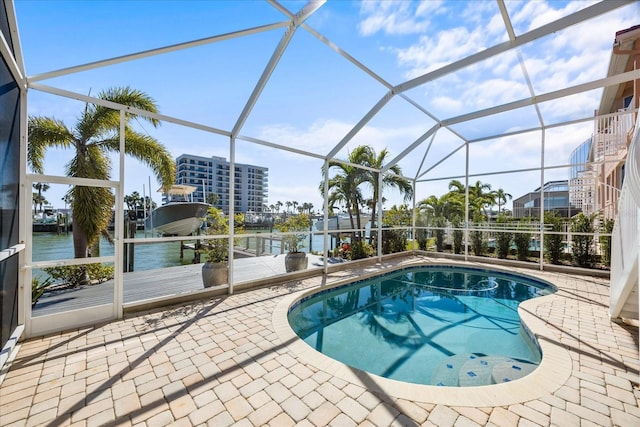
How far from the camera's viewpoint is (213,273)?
18.2 feet

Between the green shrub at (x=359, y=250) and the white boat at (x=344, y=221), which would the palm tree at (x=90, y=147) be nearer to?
the green shrub at (x=359, y=250)

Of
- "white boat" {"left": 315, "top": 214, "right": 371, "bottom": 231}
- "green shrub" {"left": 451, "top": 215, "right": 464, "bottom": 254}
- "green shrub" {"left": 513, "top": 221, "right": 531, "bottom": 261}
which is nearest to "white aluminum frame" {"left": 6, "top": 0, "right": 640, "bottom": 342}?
"green shrub" {"left": 513, "top": 221, "right": 531, "bottom": 261}

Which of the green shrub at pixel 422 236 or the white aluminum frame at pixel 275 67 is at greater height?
the white aluminum frame at pixel 275 67

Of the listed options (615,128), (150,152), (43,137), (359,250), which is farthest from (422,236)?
(43,137)

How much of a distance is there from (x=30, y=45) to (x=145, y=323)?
12.8 ft

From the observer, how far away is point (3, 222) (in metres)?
2.90

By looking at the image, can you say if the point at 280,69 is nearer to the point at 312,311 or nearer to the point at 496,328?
the point at 312,311

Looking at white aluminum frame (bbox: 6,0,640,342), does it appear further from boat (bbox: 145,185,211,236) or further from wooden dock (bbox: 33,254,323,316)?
boat (bbox: 145,185,211,236)

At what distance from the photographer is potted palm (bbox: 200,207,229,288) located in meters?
5.60

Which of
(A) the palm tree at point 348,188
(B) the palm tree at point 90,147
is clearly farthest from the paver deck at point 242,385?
(A) the palm tree at point 348,188

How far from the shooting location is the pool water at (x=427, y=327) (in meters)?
3.60

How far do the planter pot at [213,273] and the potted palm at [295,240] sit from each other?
1894mm

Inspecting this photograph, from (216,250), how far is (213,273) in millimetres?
476

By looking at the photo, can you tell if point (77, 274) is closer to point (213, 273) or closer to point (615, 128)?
point (213, 273)
